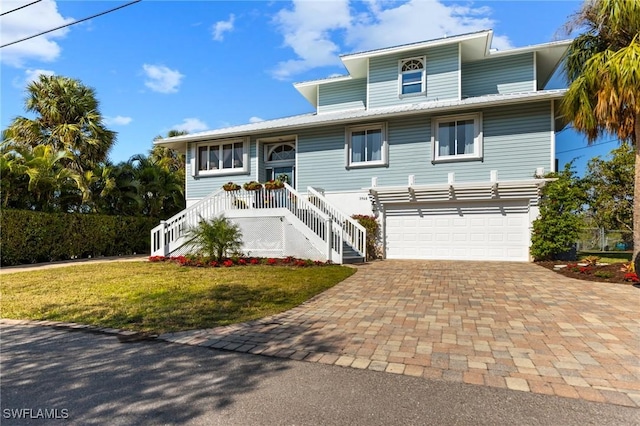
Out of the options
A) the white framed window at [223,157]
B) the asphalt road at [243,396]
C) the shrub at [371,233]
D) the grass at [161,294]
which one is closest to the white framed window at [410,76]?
the shrub at [371,233]

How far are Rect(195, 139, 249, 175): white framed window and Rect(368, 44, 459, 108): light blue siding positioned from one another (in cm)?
609

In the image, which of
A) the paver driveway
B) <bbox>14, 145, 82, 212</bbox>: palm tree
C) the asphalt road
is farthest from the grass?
<bbox>14, 145, 82, 212</bbox>: palm tree

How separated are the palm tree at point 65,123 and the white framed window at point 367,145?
1130 cm

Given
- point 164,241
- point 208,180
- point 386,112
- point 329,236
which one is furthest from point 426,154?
point 164,241

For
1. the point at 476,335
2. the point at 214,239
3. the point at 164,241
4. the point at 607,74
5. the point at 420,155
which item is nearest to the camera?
the point at 476,335

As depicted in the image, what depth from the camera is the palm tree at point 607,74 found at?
7.96 metres

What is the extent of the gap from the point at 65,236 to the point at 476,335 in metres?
15.0

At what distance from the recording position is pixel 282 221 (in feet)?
39.0

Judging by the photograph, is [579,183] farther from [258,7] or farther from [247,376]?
[247,376]

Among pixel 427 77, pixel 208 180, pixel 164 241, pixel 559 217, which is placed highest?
pixel 427 77

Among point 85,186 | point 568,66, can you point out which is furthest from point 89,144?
point 568,66

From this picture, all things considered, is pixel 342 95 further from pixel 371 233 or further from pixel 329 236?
pixel 329 236

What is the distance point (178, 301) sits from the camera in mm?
6074

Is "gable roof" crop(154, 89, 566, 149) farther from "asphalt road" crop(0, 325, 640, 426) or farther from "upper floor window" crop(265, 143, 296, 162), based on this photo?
"asphalt road" crop(0, 325, 640, 426)
